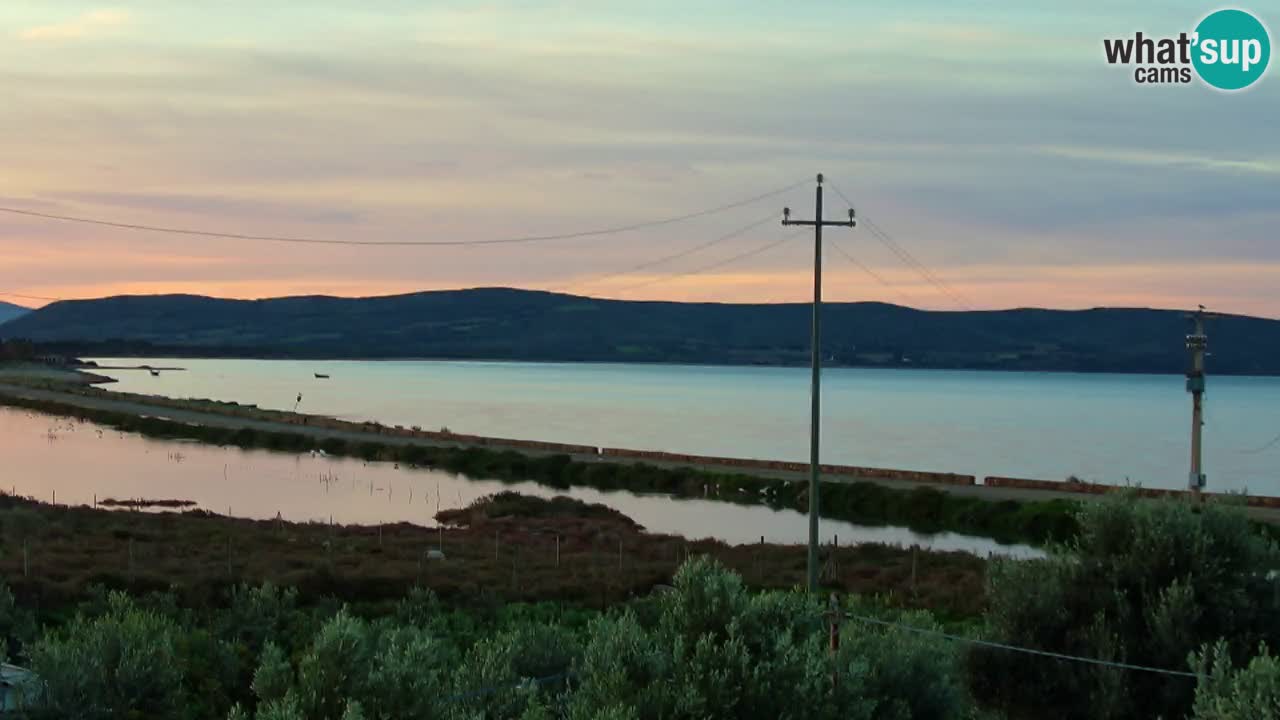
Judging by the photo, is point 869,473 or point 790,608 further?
point 869,473

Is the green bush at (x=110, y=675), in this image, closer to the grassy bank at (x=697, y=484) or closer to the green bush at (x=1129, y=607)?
the green bush at (x=1129, y=607)

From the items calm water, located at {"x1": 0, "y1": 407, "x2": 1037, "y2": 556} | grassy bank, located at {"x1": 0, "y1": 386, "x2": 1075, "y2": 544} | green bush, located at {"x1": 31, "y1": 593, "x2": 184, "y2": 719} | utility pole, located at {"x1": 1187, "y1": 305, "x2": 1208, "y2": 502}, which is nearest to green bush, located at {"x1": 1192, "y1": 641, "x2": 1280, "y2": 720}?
green bush, located at {"x1": 31, "y1": 593, "x2": 184, "y2": 719}

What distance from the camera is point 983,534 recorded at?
59.5m

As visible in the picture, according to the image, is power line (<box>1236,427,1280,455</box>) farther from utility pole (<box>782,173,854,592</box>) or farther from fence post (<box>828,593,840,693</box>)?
fence post (<box>828,593,840,693</box>)

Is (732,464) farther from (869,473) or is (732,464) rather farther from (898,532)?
(898,532)

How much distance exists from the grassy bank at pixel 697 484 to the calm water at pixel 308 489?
2.05 metres

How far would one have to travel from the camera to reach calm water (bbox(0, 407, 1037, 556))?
60750 millimetres

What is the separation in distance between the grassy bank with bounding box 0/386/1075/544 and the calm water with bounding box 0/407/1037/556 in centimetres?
205

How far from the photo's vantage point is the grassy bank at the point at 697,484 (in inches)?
2351

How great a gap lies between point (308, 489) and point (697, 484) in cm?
2178

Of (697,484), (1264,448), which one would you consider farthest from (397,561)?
(1264,448)

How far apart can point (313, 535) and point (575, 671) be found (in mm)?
31229

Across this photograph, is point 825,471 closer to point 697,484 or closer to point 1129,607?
point 697,484

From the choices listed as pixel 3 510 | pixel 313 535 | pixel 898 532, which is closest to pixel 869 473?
pixel 898 532
